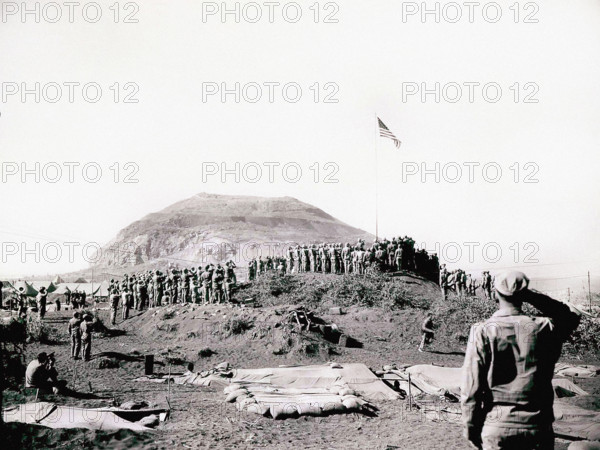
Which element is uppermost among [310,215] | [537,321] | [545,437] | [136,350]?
[310,215]

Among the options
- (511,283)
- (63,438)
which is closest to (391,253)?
(63,438)

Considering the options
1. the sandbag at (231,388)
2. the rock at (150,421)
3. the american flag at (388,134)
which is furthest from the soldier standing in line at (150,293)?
the rock at (150,421)

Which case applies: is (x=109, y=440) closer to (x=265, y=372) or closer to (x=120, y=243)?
(x=265, y=372)

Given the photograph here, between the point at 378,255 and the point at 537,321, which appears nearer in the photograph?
the point at 537,321

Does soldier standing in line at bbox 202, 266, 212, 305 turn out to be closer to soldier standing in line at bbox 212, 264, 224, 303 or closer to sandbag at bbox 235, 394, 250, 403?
soldier standing in line at bbox 212, 264, 224, 303

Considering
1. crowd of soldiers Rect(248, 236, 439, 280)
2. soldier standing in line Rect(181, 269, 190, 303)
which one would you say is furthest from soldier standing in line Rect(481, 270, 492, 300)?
soldier standing in line Rect(181, 269, 190, 303)

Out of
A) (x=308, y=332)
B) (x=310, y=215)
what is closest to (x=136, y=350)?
(x=308, y=332)

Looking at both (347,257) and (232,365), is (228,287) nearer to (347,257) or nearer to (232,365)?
(232,365)
